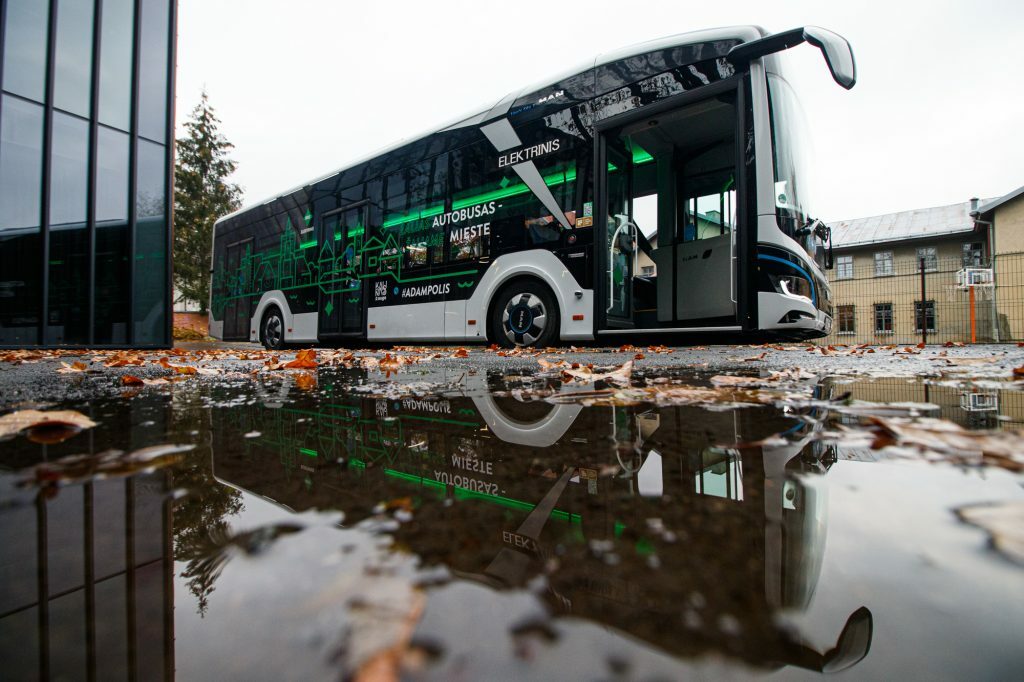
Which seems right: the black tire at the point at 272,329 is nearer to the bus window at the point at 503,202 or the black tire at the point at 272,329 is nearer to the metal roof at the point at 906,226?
the bus window at the point at 503,202

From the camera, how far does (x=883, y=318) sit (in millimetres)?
23953

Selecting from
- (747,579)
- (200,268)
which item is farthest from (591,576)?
(200,268)

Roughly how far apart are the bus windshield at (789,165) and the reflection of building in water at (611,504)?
4.72m

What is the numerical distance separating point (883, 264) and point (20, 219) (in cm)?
3201

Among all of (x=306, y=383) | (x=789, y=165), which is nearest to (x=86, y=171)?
(x=306, y=383)

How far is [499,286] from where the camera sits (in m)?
6.43

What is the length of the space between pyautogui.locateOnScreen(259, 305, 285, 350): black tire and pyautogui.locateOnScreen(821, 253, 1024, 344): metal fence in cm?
1837

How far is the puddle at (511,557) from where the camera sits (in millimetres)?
330

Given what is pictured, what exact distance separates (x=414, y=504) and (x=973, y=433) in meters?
1.04

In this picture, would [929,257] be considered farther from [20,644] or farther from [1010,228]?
[20,644]

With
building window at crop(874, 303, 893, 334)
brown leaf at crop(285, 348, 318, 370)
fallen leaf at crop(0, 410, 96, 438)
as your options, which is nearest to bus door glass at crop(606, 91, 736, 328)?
brown leaf at crop(285, 348, 318, 370)

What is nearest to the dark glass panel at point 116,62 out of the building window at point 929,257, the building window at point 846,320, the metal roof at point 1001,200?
the building window at point 846,320

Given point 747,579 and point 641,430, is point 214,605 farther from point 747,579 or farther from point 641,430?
point 641,430

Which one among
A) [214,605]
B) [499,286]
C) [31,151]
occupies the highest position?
[31,151]
